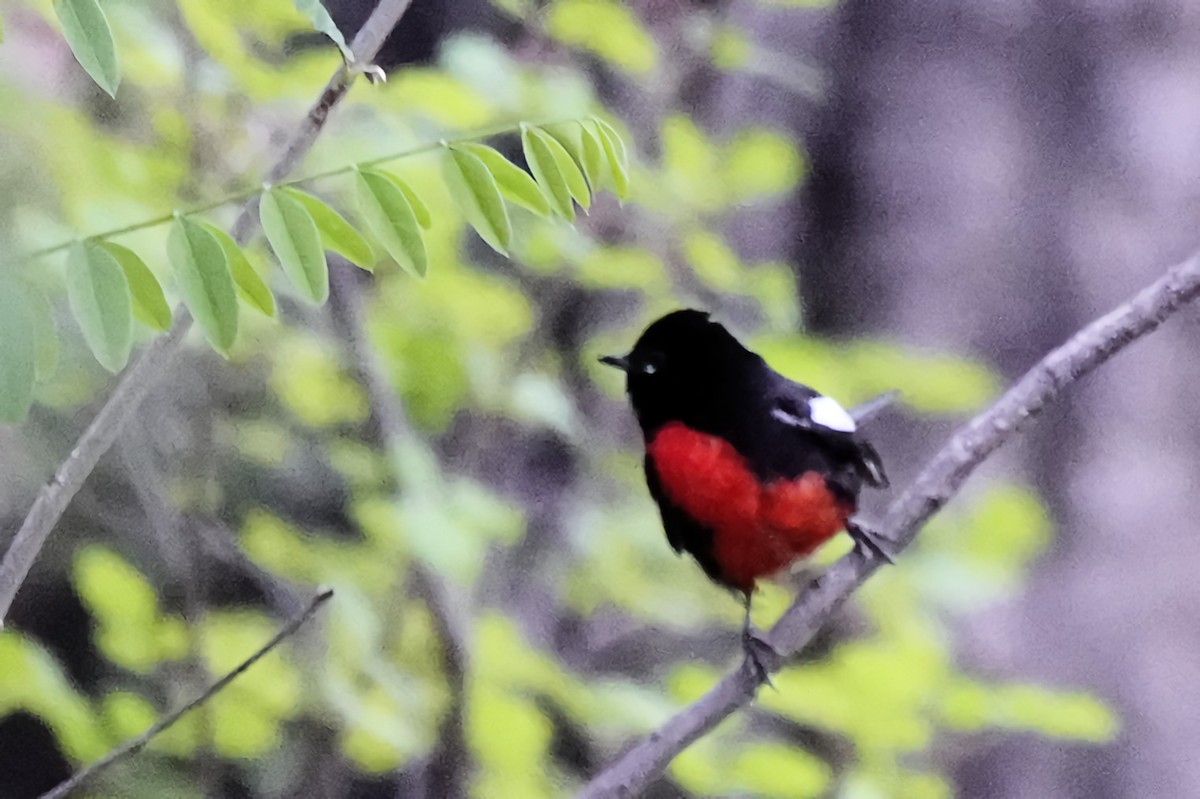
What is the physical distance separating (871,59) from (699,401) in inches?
14.4

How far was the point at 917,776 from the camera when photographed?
0.83 metres

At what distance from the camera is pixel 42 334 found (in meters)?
0.43

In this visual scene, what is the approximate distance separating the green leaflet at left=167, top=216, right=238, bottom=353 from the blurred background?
0.36 meters

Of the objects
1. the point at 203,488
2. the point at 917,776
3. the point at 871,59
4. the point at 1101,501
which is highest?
the point at 871,59

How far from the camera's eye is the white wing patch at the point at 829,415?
2.41 feet

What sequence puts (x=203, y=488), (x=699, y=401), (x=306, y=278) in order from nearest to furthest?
(x=306, y=278), (x=699, y=401), (x=203, y=488)

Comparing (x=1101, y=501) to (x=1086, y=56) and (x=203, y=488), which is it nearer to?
(x=1086, y=56)

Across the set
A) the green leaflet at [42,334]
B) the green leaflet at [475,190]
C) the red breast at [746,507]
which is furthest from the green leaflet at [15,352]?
the red breast at [746,507]

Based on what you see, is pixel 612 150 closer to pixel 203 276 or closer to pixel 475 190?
pixel 475 190

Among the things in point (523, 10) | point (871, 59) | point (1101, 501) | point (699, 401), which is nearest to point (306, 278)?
point (699, 401)

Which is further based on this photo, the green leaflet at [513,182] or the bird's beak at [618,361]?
the bird's beak at [618,361]

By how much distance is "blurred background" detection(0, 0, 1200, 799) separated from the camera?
809 millimetres

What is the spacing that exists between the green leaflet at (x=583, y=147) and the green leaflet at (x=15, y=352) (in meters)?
0.34

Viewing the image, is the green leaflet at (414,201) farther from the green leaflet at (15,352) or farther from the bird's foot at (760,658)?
the bird's foot at (760,658)
